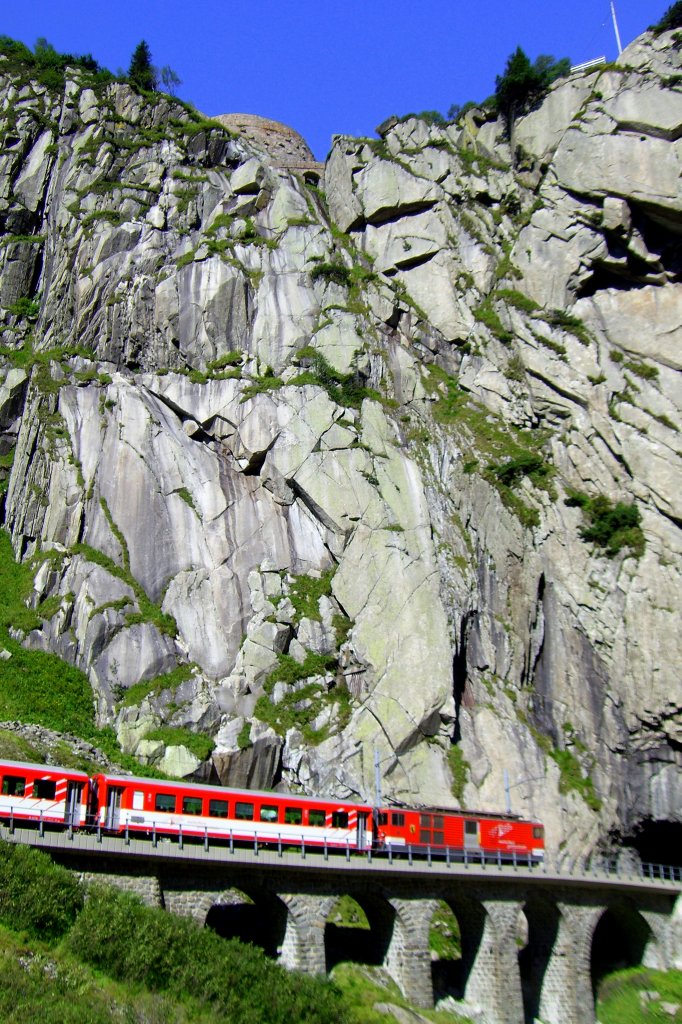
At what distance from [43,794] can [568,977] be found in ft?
79.9

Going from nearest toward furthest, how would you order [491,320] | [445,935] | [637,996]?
[445,935] → [637,996] → [491,320]

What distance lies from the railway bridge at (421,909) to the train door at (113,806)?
63.8 inches

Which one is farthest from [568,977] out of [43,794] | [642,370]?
[642,370]

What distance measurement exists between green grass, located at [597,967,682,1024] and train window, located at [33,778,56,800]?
2694cm

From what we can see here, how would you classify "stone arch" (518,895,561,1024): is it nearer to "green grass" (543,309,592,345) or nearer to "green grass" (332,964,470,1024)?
"green grass" (332,964,470,1024)

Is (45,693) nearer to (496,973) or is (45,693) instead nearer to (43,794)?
(43,794)

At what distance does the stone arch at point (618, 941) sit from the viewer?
43.7 m

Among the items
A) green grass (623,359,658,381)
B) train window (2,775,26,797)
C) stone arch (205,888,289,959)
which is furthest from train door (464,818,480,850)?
green grass (623,359,658,381)

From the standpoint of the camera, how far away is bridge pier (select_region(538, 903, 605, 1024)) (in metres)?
38.8

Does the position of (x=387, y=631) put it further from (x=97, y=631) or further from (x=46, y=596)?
(x=46, y=596)

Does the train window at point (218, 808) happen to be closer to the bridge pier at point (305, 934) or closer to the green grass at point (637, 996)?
the bridge pier at point (305, 934)

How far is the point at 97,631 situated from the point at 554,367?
106ft

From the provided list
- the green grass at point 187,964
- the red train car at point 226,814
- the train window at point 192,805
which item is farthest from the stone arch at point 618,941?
the train window at point 192,805

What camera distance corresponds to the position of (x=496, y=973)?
119 ft
